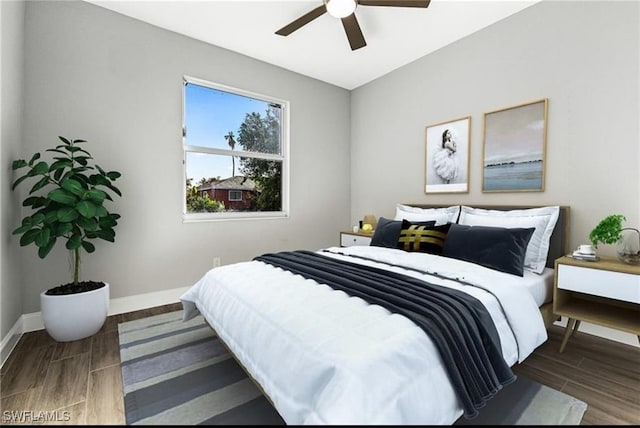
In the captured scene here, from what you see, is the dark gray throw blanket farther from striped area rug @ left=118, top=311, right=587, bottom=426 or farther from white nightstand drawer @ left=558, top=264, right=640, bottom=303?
white nightstand drawer @ left=558, top=264, right=640, bottom=303

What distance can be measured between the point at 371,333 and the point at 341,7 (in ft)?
7.89

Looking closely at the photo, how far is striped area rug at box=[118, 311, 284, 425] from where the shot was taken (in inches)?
57.2

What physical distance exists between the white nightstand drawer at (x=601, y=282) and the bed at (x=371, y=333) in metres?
0.16

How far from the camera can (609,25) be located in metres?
2.22

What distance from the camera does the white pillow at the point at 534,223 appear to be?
2.25 metres

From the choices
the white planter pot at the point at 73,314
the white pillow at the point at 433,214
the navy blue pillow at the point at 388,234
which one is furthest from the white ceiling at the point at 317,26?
the white planter pot at the point at 73,314

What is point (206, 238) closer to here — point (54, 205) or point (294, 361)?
point (54, 205)

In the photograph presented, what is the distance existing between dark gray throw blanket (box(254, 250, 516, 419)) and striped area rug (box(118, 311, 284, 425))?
0.77m

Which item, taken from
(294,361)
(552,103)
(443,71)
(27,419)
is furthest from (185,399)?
(443,71)

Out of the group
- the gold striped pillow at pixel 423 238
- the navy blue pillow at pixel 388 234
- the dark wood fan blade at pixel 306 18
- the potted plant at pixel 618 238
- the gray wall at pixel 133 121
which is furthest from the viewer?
the navy blue pillow at pixel 388 234

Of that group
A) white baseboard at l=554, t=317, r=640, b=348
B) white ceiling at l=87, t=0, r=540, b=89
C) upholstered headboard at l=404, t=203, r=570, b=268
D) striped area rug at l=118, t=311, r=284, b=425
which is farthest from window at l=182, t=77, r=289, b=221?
white baseboard at l=554, t=317, r=640, b=348

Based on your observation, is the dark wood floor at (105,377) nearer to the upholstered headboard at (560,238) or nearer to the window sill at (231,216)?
the upholstered headboard at (560,238)

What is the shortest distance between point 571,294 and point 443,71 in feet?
8.39

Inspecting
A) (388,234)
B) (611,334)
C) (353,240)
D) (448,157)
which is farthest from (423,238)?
(611,334)
